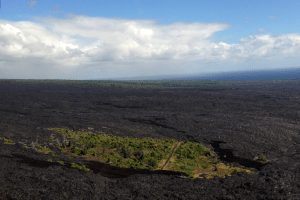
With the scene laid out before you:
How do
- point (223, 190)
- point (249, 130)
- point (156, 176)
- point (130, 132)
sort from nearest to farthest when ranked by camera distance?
point (223, 190) → point (156, 176) → point (130, 132) → point (249, 130)

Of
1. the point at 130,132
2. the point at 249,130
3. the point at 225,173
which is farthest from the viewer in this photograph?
the point at 249,130

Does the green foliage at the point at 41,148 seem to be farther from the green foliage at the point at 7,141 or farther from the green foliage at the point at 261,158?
the green foliage at the point at 261,158

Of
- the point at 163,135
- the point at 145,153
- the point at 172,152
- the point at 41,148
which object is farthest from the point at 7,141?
the point at 163,135

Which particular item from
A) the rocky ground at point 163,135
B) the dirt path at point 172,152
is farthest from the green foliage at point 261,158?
the dirt path at point 172,152

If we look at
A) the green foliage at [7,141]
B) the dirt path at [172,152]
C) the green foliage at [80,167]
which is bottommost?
the dirt path at [172,152]

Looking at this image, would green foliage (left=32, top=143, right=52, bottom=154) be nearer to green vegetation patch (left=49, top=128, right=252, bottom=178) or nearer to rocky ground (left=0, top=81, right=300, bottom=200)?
rocky ground (left=0, top=81, right=300, bottom=200)

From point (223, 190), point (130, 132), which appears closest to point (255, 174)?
point (223, 190)

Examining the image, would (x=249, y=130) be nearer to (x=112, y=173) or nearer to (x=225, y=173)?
(x=225, y=173)
